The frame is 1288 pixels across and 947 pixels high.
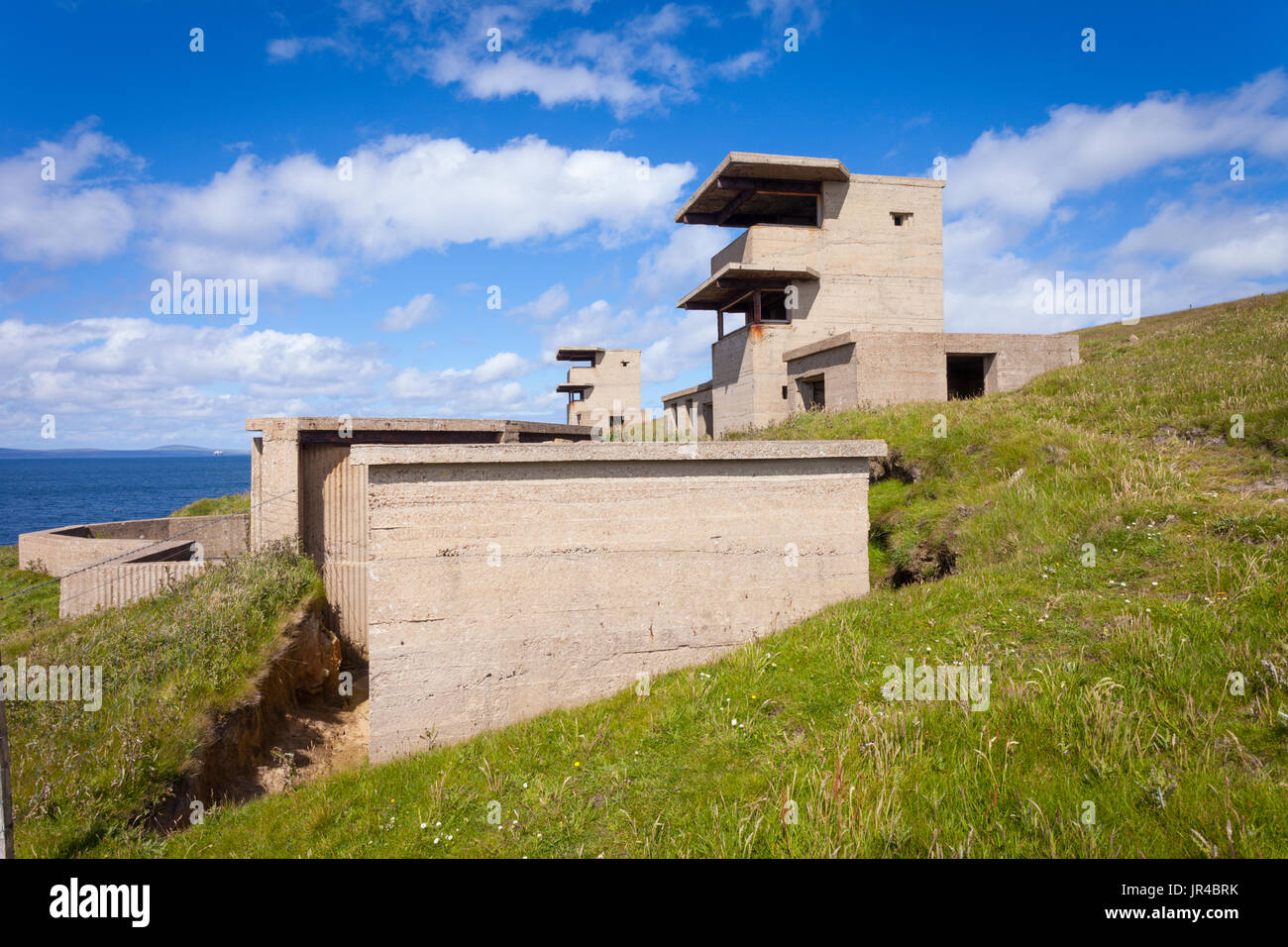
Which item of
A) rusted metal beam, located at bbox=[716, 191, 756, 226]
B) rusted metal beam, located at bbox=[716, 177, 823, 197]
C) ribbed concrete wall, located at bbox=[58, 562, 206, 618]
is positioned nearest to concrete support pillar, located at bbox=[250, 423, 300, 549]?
ribbed concrete wall, located at bbox=[58, 562, 206, 618]

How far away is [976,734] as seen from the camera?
4.36 metres

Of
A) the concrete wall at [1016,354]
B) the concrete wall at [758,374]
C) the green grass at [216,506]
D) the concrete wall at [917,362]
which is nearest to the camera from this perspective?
the concrete wall at [917,362]

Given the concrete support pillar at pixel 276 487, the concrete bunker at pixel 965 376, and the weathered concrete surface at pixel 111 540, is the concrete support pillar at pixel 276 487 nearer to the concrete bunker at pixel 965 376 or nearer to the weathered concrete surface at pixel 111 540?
the weathered concrete surface at pixel 111 540

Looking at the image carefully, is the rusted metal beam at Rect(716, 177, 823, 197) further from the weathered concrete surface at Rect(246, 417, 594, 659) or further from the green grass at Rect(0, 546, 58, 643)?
the green grass at Rect(0, 546, 58, 643)

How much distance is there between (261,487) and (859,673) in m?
9.67

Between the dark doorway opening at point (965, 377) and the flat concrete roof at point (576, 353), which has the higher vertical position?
the flat concrete roof at point (576, 353)

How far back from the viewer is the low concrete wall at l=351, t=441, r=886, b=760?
21.1ft

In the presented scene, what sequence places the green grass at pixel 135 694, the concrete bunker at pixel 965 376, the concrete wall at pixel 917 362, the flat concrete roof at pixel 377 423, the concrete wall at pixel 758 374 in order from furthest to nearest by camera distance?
the concrete wall at pixel 758 374
the concrete bunker at pixel 965 376
the concrete wall at pixel 917 362
the flat concrete roof at pixel 377 423
the green grass at pixel 135 694

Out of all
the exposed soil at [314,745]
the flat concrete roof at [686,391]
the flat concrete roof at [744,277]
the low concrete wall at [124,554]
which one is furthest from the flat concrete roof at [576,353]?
the exposed soil at [314,745]

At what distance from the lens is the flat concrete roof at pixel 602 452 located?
6.36m

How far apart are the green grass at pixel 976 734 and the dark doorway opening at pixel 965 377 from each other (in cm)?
1389

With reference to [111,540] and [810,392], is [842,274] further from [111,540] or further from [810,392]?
[111,540]

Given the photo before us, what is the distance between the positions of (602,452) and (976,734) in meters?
4.30

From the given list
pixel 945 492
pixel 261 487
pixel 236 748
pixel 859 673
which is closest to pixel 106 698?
pixel 236 748
